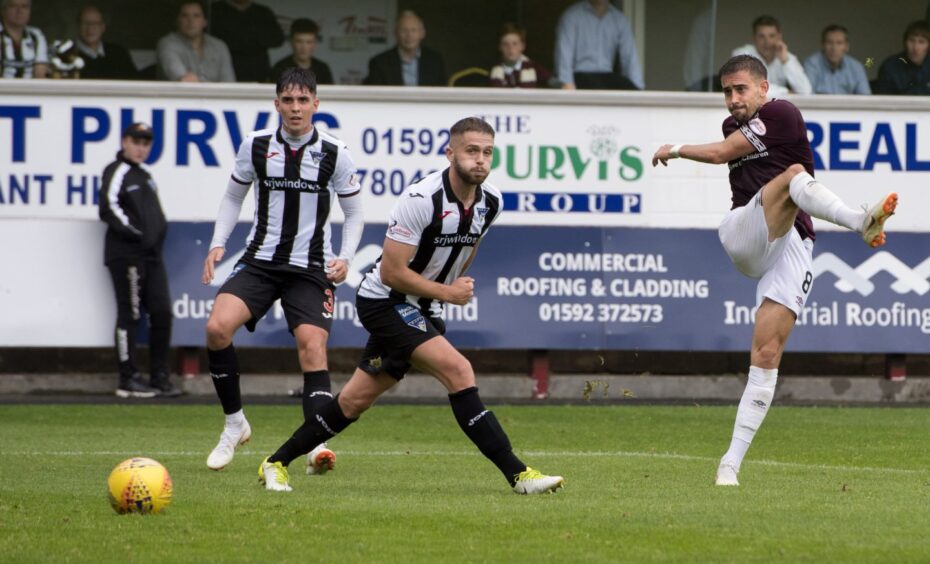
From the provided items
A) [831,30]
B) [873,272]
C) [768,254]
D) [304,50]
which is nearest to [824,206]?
[768,254]

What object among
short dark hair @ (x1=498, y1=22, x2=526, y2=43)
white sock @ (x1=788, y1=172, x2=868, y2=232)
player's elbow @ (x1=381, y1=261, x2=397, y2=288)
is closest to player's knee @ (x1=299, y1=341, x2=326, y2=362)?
player's elbow @ (x1=381, y1=261, x2=397, y2=288)

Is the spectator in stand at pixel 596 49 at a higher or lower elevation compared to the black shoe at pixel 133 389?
higher

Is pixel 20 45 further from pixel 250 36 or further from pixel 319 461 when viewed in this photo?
pixel 319 461

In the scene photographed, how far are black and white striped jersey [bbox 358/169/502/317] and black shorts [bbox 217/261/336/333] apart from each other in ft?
4.96

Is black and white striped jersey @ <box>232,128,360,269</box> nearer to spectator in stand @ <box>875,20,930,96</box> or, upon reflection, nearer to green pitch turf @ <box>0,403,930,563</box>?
green pitch turf @ <box>0,403,930,563</box>

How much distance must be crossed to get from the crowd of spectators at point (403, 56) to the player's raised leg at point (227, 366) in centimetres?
823

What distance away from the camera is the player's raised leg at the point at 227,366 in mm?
9945

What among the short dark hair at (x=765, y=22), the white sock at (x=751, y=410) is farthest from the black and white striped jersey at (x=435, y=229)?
the short dark hair at (x=765, y=22)

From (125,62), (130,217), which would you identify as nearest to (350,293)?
(130,217)

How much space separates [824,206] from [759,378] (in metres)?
1.08

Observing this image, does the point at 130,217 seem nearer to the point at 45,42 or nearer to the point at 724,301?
the point at 45,42

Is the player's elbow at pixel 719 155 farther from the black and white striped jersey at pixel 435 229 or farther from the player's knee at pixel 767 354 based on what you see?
the black and white striped jersey at pixel 435 229

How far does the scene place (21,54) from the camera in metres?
17.9

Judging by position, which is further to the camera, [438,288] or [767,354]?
[767,354]
